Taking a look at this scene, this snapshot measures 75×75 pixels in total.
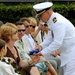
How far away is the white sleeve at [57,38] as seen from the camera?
6508 mm

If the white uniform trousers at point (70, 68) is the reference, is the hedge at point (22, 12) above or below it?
below

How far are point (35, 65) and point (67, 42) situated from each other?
686 mm

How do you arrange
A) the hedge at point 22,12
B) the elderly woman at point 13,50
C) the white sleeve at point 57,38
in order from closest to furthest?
the elderly woman at point 13,50 < the white sleeve at point 57,38 < the hedge at point 22,12

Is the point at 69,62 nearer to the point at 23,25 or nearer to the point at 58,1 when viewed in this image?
the point at 23,25

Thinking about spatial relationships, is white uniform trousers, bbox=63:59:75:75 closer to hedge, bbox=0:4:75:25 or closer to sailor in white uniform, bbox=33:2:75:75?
sailor in white uniform, bbox=33:2:75:75

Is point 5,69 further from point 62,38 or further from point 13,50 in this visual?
point 62,38

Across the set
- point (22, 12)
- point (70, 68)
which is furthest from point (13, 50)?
point (22, 12)

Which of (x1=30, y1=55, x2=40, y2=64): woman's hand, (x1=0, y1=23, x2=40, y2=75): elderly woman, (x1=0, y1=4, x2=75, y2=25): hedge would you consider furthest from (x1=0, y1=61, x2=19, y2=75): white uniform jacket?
(x1=0, y1=4, x2=75, y2=25): hedge

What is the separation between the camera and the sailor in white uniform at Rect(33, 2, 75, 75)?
21.4ft

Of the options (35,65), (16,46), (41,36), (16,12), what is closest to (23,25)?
(16,46)

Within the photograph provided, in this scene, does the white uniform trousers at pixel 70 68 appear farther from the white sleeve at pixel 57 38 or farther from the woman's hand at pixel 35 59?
the woman's hand at pixel 35 59

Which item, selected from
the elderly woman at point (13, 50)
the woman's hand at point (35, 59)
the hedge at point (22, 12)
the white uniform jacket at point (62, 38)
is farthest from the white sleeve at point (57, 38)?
the hedge at point (22, 12)

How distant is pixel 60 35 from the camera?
6531 millimetres

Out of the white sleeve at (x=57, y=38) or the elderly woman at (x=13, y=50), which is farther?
the white sleeve at (x=57, y=38)
